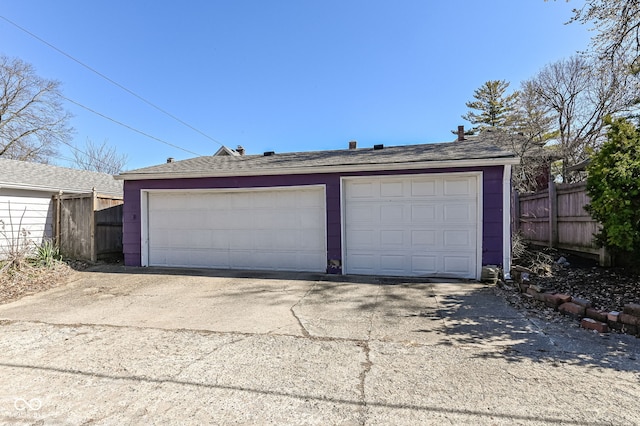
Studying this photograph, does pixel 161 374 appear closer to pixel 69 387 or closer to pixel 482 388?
pixel 69 387

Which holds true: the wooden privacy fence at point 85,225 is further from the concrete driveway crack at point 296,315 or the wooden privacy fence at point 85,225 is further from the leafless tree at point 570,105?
the leafless tree at point 570,105

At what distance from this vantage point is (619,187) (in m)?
4.76

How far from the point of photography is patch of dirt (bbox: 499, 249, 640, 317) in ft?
14.2

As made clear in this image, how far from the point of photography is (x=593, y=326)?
3641 millimetres

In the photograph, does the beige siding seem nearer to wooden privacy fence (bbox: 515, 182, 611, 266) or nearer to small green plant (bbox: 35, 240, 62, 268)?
small green plant (bbox: 35, 240, 62, 268)

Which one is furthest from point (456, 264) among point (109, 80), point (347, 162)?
point (109, 80)

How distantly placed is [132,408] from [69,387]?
0.74 m

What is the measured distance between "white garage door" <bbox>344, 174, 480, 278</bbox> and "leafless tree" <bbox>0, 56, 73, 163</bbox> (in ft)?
70.6

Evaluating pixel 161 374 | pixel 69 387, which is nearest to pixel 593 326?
pixel 161 374

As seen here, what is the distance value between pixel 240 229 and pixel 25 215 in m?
6.32

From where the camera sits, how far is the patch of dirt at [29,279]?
19.1 ft

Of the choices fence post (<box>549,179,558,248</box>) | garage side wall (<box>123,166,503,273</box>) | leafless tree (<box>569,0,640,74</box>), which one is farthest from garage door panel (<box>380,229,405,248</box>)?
leafless tree (<box>569,0,640,74</box>)

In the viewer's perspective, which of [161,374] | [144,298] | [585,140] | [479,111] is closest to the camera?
[161,374]

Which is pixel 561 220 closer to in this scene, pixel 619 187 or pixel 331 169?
pixel 619 187
